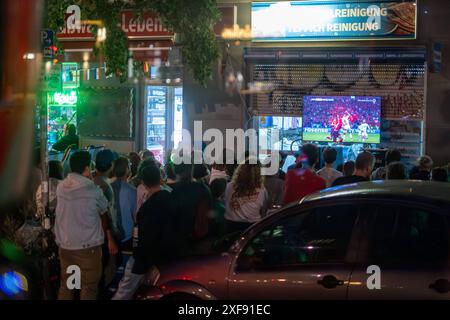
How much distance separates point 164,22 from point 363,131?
4.65 m

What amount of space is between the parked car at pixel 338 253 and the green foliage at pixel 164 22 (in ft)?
16.9

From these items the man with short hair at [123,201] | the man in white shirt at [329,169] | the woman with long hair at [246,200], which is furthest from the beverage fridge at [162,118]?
the woman with long hair at [246,200]

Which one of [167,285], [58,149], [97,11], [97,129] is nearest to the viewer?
[167,285]

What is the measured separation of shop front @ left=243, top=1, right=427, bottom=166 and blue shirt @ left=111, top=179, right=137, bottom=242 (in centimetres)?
581

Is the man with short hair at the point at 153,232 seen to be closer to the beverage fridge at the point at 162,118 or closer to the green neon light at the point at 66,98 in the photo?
the beverage fridge at the point at 162,118

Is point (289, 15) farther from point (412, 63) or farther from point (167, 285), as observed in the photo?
point (167, 285)

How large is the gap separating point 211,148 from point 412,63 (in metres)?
4.40

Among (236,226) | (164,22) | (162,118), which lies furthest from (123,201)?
(162,118)

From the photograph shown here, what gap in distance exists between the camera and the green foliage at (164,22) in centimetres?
996

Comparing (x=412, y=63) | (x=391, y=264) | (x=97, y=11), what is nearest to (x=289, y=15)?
(x=412, y=63)

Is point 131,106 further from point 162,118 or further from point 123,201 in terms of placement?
point 123,201

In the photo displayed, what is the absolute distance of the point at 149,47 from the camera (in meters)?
12.2

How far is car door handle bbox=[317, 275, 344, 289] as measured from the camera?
5129 mm

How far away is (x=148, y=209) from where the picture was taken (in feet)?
21.7
